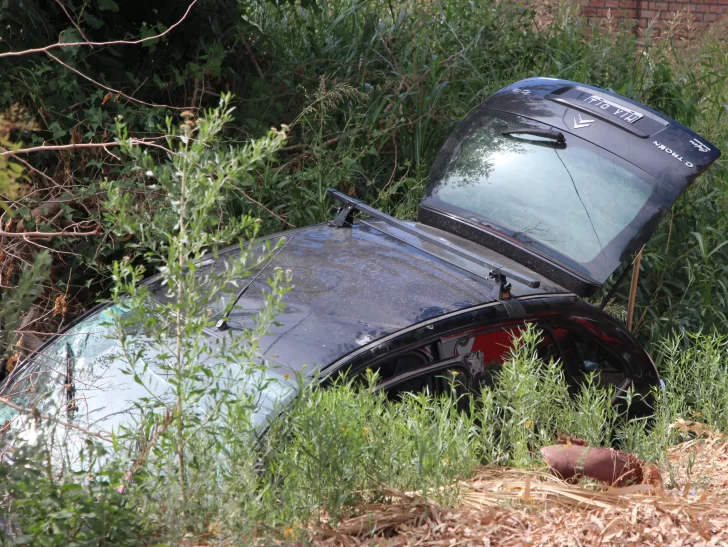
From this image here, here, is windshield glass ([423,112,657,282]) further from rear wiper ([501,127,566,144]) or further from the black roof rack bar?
the black roof rack bar

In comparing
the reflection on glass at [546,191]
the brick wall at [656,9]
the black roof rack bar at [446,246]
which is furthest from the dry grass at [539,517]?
the brick wall at [656,9]

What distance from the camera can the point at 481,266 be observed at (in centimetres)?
408

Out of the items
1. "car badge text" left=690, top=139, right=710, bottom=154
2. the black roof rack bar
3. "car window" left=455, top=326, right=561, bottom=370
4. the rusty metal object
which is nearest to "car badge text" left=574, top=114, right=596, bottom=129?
"car badge text" left=690, top=139, right=710, bottom=154

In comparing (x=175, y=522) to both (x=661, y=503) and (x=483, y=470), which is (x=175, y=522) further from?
(x=661, y=503)

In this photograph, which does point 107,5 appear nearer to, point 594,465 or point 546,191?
point 546,191

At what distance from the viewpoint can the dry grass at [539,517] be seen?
2713 millimetres

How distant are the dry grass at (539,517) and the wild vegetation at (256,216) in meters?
0.09

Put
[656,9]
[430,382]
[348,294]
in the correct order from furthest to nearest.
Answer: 1. [656,9]
2. [348,294]
3. [430,382]

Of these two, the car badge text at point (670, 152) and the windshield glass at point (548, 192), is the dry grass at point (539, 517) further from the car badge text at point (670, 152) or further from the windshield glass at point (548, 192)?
the car badge text at point (670, 152)

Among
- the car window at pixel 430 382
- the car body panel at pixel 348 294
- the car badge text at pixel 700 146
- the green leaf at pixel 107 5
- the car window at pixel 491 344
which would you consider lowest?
the car window at pixel 430 382

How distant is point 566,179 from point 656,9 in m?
7.45

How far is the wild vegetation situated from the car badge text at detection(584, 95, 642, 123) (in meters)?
1.21

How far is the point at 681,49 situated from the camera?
8.52m

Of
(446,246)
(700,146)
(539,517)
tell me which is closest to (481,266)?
(446,246)
